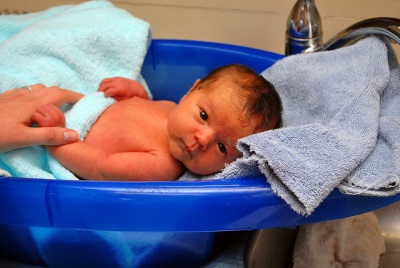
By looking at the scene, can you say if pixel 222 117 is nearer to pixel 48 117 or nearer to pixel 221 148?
pixel 221 148

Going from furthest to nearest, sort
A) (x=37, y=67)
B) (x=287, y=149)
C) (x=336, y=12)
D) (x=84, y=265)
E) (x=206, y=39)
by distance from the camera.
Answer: (x=206, y=39), (x=336, y=12), (x=37, y=67), (x=84, y=265), (x=287, y=149)

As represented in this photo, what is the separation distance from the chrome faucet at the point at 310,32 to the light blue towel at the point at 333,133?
0.03 metres

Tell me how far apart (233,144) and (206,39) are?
0.57 m

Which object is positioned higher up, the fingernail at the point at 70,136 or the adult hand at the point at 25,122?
the adult hand at the point at 25,122

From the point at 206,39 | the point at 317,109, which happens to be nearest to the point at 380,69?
the point at 317,109

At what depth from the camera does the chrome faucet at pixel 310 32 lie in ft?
3.06

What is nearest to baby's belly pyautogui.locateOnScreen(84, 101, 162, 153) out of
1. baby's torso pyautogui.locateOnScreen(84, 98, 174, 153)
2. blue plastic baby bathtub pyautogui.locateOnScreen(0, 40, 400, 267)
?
baby's torso pyautogui.locateOnScreen(84, 98, 174, 153)

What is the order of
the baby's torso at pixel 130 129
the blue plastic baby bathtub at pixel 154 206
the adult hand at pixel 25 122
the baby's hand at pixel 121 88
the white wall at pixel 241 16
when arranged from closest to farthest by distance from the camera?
1. the blue plastic baby bathtub at pixel 154 206
2. the adult hand at pixel 25 122
3. the baby's torso at pixel 130 129
4. the baby's hand at pixel 121 88
5. the white wall at pixel 241 16

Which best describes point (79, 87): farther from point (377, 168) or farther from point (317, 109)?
point (377, 168)

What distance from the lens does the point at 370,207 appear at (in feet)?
2.22

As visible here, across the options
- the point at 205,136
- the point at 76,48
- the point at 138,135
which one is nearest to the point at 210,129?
the point at 205,136

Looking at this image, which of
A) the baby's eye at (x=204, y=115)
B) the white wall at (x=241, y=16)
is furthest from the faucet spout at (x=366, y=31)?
the baby's eye at (x=204, y=115)

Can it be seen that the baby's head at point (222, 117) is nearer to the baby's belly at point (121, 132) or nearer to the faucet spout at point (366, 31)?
the baby's belly at point (121, 132)

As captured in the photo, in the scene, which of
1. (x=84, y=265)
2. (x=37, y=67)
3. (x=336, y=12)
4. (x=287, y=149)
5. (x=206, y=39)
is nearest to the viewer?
(x=287, y=149)
